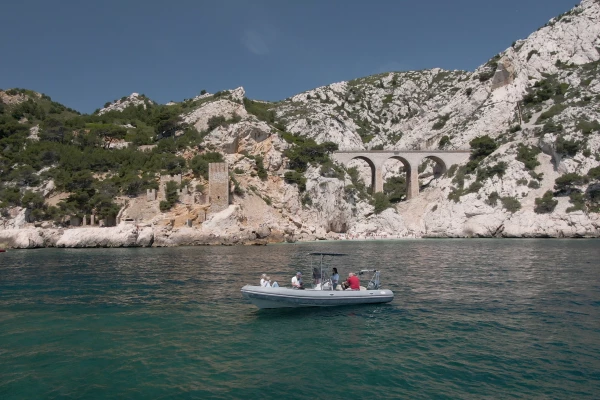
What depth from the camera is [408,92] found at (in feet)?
344

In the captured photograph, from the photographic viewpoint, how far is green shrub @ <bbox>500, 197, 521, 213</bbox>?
50.4 meters

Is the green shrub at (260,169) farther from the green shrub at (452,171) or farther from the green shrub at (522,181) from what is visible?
the green shrub at (522,181)

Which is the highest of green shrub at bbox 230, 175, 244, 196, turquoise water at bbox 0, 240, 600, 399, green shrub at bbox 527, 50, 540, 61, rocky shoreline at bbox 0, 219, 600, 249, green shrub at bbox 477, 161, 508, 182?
green shrub at bbox 527, 50, 540, 61

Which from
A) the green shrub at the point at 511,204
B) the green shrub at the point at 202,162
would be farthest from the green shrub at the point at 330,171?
the green shrub at the point at 511,204

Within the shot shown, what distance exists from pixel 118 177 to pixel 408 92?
262 feet

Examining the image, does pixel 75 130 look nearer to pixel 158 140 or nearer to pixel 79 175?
pixel 158 140

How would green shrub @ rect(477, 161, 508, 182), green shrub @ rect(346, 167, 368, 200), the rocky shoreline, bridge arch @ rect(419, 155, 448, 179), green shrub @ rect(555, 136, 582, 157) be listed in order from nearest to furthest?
the rocky shoreline < green shrub @ rect(555, 136, 582, 157) < green shrub @ rect(477, 161, 508, 182) < green shrub @ rect(346, 167, 368, 200) < bridge arch @ rect(419, 155, 448, 179)

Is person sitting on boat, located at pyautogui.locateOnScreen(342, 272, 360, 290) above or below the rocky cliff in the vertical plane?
below

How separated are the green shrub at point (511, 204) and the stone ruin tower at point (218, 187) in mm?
34463

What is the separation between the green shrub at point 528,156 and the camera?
177 ft

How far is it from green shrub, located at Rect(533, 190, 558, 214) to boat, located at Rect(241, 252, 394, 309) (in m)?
43.5

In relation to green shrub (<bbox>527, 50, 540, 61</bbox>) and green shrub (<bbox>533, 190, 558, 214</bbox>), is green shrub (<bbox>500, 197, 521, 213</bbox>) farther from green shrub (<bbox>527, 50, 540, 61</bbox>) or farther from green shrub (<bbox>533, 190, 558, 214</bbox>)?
green shrub (<bbox>527, 50, 540, 61</bbox>)

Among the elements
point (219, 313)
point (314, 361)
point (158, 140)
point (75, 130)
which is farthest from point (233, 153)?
point (314, 361)

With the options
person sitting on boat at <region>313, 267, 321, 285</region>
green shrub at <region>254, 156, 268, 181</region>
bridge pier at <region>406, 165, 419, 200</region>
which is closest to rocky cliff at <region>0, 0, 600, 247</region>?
green shrub at <region>254, 156, 268, 181</region>
